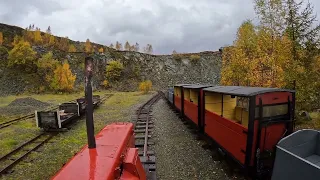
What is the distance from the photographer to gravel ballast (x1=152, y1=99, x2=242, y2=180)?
8.60 m

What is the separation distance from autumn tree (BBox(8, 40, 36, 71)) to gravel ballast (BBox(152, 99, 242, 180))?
48321 mm

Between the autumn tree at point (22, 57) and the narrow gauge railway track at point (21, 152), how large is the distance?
4575 cm

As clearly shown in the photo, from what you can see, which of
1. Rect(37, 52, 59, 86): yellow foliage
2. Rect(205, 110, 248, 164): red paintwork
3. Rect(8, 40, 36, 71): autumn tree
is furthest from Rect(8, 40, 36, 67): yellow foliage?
Rect(205, 110, 248, 164): red paintwork

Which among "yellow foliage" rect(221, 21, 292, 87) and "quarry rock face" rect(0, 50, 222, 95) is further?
"quarry rock face" rect(0, 50, 222, 95)

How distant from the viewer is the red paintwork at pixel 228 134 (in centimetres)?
767

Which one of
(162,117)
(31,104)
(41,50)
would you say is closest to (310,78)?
(162,117)

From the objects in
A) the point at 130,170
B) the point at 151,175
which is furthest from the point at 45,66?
the point at 130,170

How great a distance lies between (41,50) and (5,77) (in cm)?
1307

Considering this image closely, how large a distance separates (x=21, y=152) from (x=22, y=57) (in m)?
48.8

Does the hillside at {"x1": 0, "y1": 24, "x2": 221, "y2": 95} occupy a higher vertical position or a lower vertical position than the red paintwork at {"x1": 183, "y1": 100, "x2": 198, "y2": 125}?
higher

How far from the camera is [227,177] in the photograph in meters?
8.35

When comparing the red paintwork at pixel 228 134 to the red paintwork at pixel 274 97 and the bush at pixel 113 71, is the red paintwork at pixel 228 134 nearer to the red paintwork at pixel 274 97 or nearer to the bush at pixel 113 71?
the red paintwork at pixel 274 97

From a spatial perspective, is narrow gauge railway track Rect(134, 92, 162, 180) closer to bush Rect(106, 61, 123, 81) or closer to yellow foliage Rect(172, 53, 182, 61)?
bush Rect(106, 61, 123, 81)

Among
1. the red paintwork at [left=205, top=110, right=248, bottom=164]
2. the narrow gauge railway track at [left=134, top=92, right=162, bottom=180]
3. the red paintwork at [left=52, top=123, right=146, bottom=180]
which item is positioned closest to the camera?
the red paintwork at [left=52, top=123, right=146, bottom=180]
